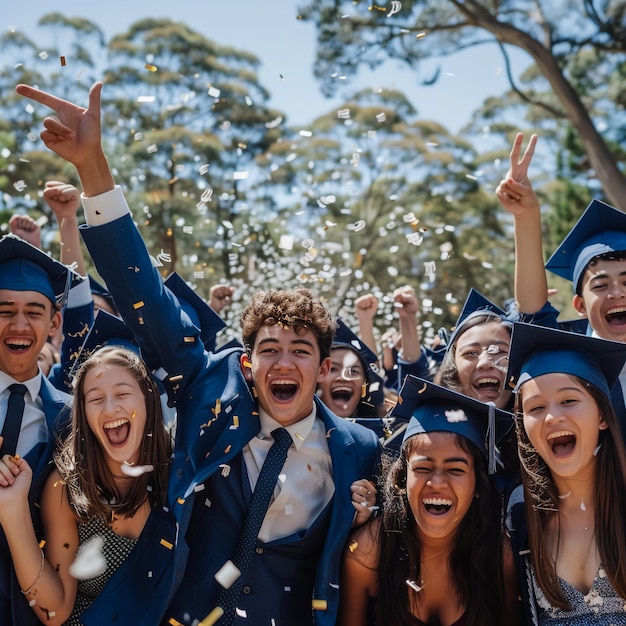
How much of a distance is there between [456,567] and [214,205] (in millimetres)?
19381

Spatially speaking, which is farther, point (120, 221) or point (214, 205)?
point (214, 205)

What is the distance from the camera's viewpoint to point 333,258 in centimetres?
2291

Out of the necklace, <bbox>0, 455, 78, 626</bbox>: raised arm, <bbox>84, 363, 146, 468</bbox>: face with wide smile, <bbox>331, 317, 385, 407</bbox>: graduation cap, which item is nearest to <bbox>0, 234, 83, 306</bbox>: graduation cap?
<bbox>84, 363, 146, 468</bbox>: face with wide smile

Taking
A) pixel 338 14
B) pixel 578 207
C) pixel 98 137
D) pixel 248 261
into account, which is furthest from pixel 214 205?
pixel 98 137

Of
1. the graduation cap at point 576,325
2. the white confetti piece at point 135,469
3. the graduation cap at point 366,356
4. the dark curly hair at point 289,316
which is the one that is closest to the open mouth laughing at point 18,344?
the white confetti piece at point 135,469

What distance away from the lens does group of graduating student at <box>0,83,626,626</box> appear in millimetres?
3604

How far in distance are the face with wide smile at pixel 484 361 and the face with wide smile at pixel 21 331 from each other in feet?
7.55

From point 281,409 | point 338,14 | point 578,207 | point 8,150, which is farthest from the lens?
point 578,207

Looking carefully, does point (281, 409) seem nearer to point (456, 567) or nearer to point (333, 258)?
point (456, 567)

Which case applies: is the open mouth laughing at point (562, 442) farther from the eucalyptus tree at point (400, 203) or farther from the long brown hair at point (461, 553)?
the eucalyptus tree at point (400, 203)

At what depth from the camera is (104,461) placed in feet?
13.1

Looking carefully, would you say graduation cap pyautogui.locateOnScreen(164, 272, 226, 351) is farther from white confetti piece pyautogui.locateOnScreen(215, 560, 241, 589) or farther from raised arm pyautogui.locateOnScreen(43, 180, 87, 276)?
white confetti piece pyautogui.locateOnScreen(215, 560, 241, 589)

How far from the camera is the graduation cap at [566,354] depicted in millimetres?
3635

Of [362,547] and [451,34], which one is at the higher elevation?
[451,34]
